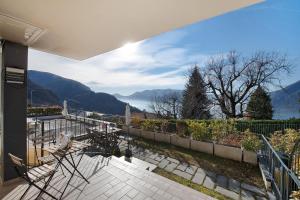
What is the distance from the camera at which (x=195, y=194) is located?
9.32ft

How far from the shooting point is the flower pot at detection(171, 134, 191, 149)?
6.42 m

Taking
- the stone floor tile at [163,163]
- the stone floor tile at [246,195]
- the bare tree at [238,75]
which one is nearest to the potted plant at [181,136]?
the stone floor tile at [163,163]

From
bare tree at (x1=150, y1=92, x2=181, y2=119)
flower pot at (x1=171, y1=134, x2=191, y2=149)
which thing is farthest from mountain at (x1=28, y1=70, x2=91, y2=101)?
flower pot at (x1=171, y1=134, x2=191, y2=149)

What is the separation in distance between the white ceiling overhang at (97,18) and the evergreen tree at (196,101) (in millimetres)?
13986

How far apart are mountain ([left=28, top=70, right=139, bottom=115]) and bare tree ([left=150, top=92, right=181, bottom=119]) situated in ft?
70.2

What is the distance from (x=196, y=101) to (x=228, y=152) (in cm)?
1117

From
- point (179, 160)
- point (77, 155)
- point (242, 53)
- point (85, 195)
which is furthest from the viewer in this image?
point (242, 53)

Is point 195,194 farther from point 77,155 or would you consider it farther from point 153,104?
point 153,104

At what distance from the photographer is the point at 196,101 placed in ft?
53.8

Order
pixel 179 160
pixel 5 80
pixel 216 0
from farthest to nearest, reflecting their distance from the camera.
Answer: pixel 179 160, pixel 5 80, pixel 216 0

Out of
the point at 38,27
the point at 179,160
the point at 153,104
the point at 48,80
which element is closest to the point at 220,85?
the point at 153,104

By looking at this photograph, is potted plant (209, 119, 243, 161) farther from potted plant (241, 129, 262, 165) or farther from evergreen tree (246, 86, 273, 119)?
evergreen tree (246, 86, 273, 119)

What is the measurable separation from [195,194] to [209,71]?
625 inches

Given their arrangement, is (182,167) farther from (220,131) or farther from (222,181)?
(220,131)
